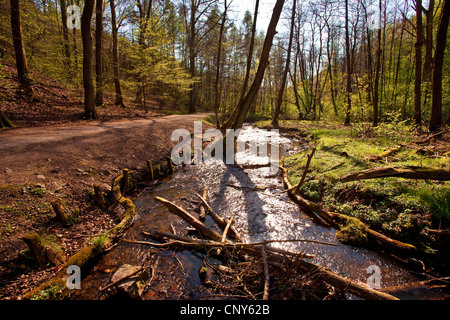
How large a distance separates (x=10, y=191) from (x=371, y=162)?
8.99 meters

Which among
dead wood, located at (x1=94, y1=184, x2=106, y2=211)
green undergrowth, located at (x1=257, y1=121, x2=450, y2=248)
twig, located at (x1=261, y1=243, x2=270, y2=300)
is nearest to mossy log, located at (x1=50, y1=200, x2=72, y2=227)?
dead wood, located at (x1=94, y1=184, x2=106, y2=211)

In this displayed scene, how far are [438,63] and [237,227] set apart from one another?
31.0ft

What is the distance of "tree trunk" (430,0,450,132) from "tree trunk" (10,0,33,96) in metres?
17.6

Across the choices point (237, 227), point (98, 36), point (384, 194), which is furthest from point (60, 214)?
point (98, 36)

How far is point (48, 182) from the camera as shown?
4.38 meters

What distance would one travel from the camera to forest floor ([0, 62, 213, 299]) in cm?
288

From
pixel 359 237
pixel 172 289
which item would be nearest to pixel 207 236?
pixel 172 289

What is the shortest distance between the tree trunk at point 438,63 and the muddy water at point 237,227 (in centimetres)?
663

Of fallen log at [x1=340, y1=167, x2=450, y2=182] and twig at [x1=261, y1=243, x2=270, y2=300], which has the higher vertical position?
fallen log at [x1=340, y1=167, x2=450, y2=182]

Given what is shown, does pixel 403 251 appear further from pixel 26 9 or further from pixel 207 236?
pixel 26 9

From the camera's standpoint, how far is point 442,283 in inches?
119

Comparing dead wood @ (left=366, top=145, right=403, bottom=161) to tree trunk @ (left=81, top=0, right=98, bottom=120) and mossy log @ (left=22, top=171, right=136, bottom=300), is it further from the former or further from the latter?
tree trunk @ (left=81, top=0, right=98, bottom=120)

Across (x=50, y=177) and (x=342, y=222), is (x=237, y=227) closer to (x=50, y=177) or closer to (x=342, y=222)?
(x=342, y=222)

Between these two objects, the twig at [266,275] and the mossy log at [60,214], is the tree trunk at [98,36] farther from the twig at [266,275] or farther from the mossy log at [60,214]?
the twig at [266,275]
